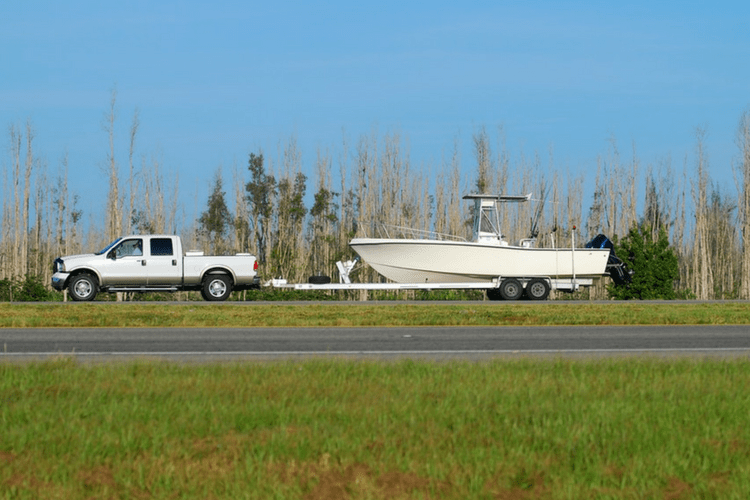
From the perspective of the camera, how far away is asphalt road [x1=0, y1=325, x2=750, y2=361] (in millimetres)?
12109

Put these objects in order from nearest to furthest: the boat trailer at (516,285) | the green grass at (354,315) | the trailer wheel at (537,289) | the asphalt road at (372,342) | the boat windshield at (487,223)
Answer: the asphalt road at (372,342)
the green grass at (354,315)
the boat trailer at (516,285)
the trailer wheel at (537,289)
the boat windshield at (487,223)

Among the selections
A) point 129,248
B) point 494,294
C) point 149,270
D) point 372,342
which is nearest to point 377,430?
point 372,342

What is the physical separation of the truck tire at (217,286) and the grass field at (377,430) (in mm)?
16966

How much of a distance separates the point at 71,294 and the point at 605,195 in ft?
110

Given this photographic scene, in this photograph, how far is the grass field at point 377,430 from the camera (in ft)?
17.6

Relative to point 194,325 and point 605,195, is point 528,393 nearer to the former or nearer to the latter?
point 194,325

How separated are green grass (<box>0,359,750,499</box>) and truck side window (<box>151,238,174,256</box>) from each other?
18.0 meters

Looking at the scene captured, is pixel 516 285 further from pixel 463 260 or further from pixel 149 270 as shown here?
pixel 149 270

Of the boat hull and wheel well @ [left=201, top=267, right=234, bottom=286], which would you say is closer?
wheel well @ [left=201, top=267, right=234, bottom=286]

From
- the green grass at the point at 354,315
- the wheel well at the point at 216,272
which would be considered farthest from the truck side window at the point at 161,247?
the green grass at the point at 354,315

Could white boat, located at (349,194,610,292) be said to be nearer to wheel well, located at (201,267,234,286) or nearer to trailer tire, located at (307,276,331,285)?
trailer tire, located at (307,276,331,285)

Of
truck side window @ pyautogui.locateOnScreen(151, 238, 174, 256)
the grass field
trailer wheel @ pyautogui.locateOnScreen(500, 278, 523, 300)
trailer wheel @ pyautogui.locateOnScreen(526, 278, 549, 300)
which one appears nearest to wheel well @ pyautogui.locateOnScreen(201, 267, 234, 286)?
truck side window @ pyautogui.locateOnScreen(151, 238, 174, 256)

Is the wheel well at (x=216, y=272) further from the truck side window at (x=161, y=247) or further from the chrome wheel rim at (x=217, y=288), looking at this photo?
the truck side window at (x=161, y=247)

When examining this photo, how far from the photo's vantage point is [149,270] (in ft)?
87.8
